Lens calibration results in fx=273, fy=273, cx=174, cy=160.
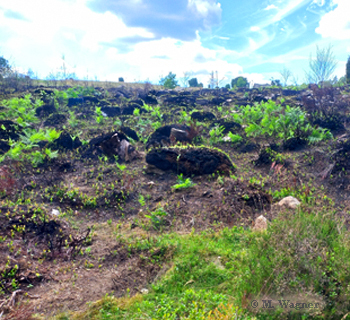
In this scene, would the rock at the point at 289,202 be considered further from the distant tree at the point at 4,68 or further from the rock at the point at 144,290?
the distant tree at the point at 4,68

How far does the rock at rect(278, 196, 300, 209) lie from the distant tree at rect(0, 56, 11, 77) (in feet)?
102

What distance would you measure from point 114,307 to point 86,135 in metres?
9.81

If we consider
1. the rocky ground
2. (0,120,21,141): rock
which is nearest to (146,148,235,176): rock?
the rocky ground

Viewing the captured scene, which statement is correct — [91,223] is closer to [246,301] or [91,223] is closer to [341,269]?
[246,301]

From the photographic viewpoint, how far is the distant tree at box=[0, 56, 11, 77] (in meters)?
28.3

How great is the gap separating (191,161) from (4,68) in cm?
2986

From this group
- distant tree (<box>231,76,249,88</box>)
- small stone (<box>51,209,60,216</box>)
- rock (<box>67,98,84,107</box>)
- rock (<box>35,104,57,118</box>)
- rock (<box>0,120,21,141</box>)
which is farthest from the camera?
distant tree (<box>231,76,249,88</box>)

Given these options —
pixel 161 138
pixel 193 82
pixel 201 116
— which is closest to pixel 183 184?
pixel 161 138

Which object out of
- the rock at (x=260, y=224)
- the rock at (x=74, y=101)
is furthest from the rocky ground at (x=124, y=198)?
the rock at (x=74, y=101)

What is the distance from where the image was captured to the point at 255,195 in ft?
18.3

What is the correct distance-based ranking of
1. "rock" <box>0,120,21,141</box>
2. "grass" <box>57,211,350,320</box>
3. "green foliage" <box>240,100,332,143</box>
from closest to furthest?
"grass" <box>57,211,350,320</box> → "green foliage" <box>240,100,332,143</box> → "rock" <box>0,120,21,141</box>

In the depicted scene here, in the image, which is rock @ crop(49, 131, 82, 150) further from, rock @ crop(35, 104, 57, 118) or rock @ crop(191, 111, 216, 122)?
rock @ crop(191, 111, 216, 122)

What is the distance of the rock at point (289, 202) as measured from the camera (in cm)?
511

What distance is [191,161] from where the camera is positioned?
7391mm
